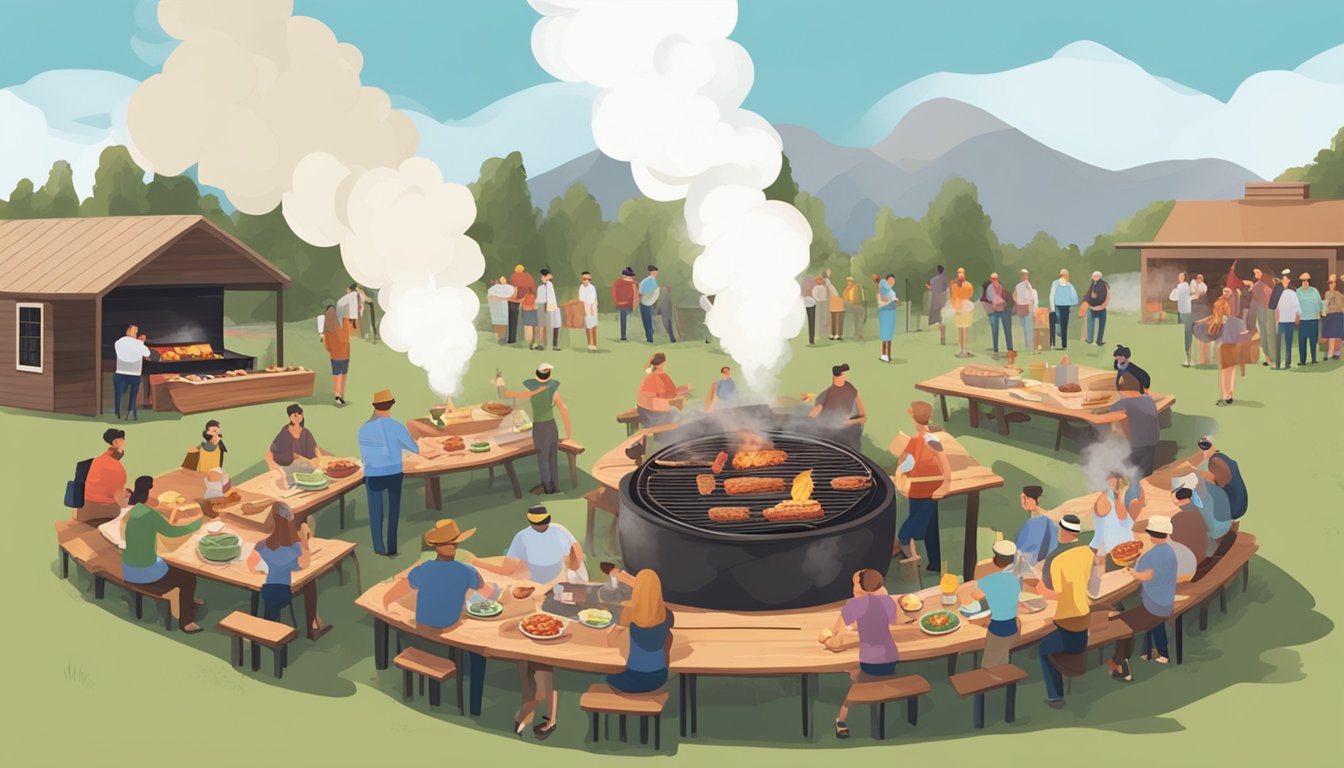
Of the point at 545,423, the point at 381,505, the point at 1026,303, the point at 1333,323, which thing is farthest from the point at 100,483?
the point at 1333,323

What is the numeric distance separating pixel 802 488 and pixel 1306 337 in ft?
49.7

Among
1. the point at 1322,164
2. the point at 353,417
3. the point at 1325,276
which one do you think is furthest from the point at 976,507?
the point at 1322,164

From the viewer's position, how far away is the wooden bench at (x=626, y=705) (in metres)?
9.29

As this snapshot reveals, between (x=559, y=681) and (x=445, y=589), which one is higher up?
(x=445, y=589)

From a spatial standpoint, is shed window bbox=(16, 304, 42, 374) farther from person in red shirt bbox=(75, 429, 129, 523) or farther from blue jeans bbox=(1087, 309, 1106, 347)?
blue jeans bbox=(1087, 309, 1106, 347)

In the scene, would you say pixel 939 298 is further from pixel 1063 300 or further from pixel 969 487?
pixel 969 487

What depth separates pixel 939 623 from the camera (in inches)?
396

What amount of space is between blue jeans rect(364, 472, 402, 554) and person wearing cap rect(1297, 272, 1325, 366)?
1739 cm

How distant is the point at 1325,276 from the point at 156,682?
3080cm

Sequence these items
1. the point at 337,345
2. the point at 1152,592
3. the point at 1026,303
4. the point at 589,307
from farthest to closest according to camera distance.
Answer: the point at 589,307, the point at 1026,303, the point at 337,345, the point at 1152,592

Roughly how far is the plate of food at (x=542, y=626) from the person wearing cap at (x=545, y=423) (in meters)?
5.41

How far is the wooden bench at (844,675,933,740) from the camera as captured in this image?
9430 mm

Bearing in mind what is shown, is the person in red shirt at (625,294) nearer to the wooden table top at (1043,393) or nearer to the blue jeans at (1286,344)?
the wooden table top at (1043,393)

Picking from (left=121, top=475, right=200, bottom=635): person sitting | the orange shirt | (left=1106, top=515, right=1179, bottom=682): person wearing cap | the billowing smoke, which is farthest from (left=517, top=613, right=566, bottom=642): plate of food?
the billowing smoke
